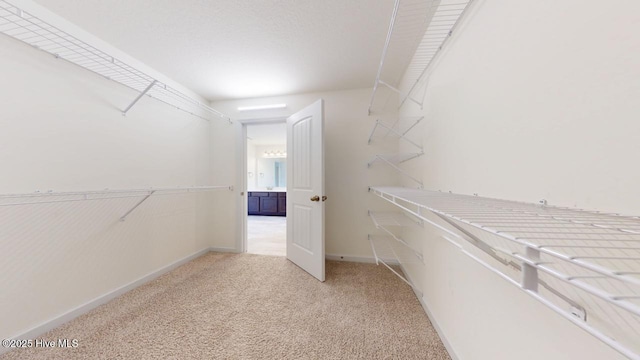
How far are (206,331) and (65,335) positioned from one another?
926 mm

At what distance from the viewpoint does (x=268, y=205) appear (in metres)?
6.07

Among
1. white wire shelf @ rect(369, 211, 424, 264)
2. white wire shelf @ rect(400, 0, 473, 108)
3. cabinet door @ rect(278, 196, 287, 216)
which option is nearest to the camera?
white wire shelf @ rect(400, 0, 473, 108)

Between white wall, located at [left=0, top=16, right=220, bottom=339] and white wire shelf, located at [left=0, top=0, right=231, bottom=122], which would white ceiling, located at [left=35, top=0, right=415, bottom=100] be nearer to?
white wire shelf, located at [left=0, top=0, right=231, bottom=122]

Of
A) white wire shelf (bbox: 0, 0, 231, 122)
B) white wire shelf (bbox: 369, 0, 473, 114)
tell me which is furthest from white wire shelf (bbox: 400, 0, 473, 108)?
white wire shelf (bbox: 0, 0, 231, 122)

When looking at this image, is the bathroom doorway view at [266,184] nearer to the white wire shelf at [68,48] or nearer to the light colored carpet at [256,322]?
the light colored carpet at [256,322]

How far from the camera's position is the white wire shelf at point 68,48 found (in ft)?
4.11

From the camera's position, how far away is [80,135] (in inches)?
66.1

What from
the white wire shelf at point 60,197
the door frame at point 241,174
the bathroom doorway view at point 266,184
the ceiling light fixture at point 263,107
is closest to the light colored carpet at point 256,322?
the door frame at point 241,174

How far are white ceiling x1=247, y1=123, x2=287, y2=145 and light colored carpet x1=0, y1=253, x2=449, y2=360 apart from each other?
2.92m

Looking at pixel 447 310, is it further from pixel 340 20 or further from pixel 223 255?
pixel 223 255

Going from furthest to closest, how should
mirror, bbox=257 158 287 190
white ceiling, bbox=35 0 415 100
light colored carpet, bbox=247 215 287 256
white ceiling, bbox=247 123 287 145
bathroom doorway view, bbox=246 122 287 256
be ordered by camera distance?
mirror, bbox=257 158 287 190 < white ceiling, bbox=247 123 287 145 < bathroom doorway view, bbox=246 122 287 256 < light colored carpet, bbox=247 215 287 256 < white ceiling, bbox=35 0 415 100

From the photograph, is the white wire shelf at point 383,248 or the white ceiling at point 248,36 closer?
the white ceiling at point 248,36

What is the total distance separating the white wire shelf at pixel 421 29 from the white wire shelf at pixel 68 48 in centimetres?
181

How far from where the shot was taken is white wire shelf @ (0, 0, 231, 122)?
1254mm
